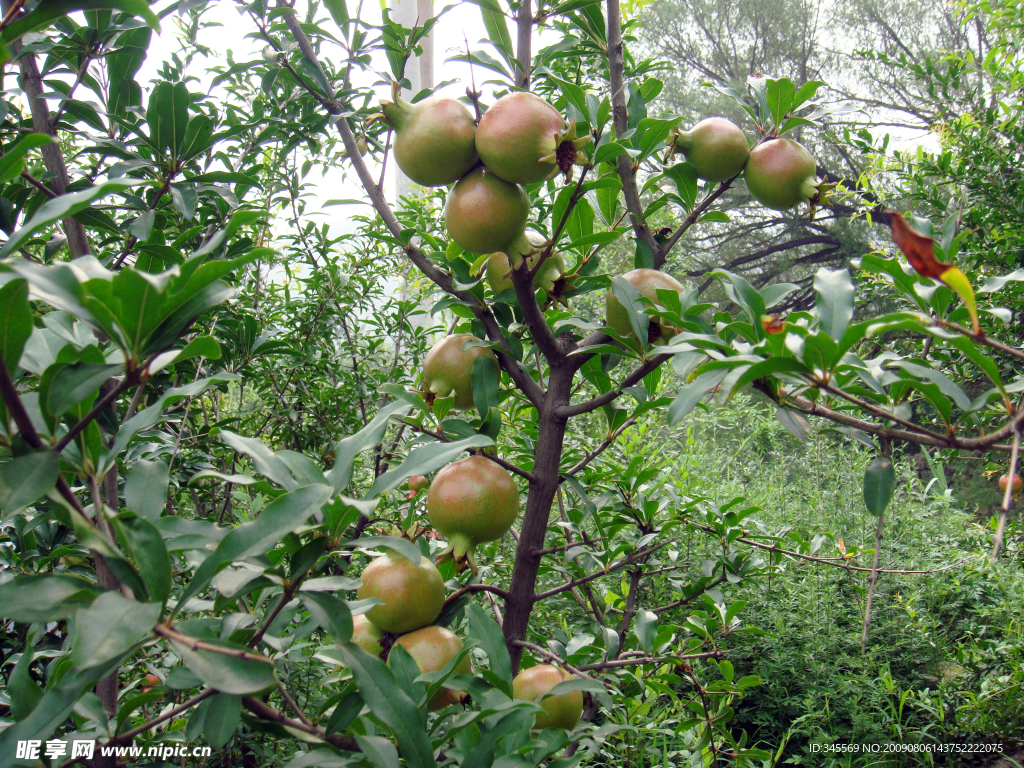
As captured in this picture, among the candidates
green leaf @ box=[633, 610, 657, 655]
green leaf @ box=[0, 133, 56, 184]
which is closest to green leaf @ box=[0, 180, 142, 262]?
green leaf @ box=[0, 133, 56, 184]

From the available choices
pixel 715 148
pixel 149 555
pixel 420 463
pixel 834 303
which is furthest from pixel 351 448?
pixel 715 148

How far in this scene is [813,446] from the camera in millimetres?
2854

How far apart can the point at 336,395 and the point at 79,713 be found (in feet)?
3.52

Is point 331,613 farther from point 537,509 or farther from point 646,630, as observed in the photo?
point 646,630

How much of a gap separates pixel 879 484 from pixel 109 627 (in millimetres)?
512

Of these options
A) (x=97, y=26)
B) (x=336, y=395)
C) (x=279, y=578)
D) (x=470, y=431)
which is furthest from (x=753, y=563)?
(x=97, y=26)

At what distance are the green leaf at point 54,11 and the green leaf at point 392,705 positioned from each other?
0.40 meters

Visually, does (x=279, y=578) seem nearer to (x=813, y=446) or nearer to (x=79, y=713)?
(x=79, y=713)

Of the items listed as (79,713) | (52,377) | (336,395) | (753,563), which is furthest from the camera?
(336,395)

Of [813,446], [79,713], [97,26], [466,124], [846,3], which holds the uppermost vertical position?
[846,3]

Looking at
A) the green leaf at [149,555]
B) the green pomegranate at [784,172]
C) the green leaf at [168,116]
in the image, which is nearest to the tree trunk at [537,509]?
the green pomegranate at [784,172]

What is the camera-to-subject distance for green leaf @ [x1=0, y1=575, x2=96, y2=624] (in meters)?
0.32

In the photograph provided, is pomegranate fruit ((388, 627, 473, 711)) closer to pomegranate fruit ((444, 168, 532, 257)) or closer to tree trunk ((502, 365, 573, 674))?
tree trunk ((502, 365, 573, 674))

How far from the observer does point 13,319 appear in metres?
0.32
